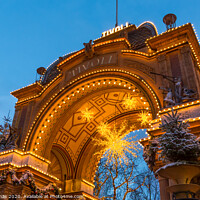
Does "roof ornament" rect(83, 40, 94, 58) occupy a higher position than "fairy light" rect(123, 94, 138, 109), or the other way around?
"roof ornament" rect(83, 40, 94, 58)

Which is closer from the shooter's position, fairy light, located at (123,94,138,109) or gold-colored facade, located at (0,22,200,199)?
gold-colored facade, located at (0,22,200,199)

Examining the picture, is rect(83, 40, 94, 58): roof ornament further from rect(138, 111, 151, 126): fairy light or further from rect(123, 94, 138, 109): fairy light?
rect(138, 111, 151, 126): fairy light

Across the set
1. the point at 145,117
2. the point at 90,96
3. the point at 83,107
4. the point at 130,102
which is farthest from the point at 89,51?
the point at 145,117

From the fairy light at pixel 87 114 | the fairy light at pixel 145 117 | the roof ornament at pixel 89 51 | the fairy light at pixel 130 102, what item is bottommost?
the fairy light at pixel 145 117

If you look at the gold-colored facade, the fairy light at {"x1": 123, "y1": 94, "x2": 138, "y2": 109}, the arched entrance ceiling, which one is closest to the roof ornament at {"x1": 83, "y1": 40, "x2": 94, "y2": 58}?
the gold-colored facade

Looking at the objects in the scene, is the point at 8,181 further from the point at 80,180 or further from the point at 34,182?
the point at 80,180

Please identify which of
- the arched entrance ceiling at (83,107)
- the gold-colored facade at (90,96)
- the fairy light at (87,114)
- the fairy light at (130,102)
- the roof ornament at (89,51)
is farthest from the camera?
the fairy light at (87,114)

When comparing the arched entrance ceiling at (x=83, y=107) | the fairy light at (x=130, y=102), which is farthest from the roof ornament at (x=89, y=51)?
the fairy light at (x=130, y=102)

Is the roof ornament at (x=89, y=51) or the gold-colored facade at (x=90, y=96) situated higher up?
the roof ornament at (x=89, y=51)

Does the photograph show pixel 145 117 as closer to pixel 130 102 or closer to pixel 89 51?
pixel 130 102

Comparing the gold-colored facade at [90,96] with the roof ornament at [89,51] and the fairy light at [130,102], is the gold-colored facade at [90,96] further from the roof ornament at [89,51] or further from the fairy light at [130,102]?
the fairy light at [130,102]

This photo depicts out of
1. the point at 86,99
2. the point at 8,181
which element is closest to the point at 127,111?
the point at 86,99

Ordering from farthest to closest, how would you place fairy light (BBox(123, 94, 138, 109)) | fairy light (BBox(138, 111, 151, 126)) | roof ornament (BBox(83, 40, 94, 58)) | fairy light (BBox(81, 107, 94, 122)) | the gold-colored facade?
fairy light (BBox(81, 107, 94, 122)) → fairy light (BBox(123, 94, 138, 109)) → roof ornament (BBox(83, 40, 94, 58)) → fairy light (BBox(138, 111, 151, 126)) → the gold-colored facade

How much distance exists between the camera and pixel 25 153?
570 inches
